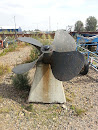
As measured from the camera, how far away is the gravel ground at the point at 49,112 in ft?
9.66

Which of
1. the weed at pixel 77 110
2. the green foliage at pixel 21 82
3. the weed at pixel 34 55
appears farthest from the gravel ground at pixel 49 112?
the weed at pixel 34 55

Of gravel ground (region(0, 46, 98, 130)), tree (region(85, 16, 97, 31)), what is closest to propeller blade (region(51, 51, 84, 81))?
gravel ground (region(0, 46, 98, 130))

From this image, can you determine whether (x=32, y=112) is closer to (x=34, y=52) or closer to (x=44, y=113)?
(x=44, y=113)

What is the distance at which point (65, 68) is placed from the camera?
3041 millimetres

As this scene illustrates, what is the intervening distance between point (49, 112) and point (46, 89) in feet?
1.95

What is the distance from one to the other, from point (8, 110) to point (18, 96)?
2.36 feet

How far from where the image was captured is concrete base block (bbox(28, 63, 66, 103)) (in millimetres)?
3662

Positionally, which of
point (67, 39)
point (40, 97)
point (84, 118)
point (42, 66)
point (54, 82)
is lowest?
point (84, 118)

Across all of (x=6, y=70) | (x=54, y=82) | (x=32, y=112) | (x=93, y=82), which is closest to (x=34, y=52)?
(x=6, y=70)

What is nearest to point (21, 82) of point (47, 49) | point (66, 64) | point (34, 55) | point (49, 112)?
point (49, 112)

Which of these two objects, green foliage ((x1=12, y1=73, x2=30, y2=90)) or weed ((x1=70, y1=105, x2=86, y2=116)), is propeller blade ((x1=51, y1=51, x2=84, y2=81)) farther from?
green foliage ((x1=12, y1=73, x2=30, y2=90))

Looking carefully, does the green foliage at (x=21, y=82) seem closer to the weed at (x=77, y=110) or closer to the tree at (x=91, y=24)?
the weed at (x=77, y=110)

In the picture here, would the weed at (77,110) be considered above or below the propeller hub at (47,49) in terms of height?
below

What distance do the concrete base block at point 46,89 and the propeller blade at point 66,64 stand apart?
1.77 feet
